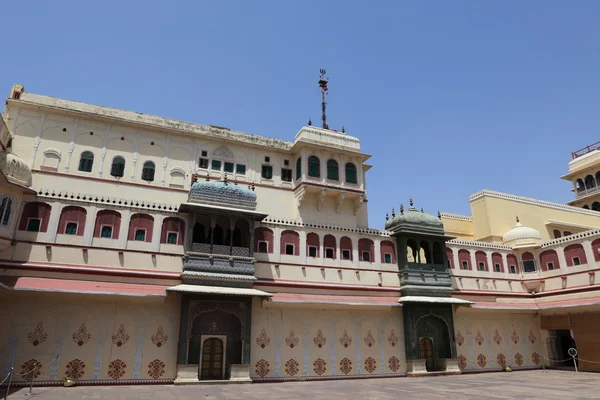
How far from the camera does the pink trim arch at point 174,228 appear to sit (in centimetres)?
1794

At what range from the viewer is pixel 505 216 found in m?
29.9

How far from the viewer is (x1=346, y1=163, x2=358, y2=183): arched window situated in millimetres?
25672

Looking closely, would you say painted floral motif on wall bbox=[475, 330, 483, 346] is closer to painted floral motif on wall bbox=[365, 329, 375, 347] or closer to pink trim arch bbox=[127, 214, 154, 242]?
painted floral motif on wall bbox=[365, 329, 375, 347]

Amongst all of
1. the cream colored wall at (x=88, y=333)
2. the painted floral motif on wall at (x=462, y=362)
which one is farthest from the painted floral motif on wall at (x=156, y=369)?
the painted floral motif on wall at (x=462, y=362)

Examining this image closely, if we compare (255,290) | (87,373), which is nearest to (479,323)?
(255,290)

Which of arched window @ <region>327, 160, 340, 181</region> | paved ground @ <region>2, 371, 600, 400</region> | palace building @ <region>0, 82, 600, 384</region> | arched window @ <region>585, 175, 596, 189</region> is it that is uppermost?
arched window @ <region>585, 175, 596, 189</region>

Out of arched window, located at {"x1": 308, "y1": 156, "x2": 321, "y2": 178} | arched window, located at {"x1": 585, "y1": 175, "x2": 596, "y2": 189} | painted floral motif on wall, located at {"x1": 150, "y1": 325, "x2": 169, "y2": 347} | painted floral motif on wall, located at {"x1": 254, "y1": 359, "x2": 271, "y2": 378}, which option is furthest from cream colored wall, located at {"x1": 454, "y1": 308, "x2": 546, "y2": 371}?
arched window, located at {"x1": 585, "y1": 175, "x2": 596, "y2": 189}

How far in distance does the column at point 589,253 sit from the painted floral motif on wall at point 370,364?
13433 millimetres

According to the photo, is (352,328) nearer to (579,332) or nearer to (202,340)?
(202,340)

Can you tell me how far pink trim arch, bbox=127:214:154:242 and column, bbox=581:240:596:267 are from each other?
23.1 m

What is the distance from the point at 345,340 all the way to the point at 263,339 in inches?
163

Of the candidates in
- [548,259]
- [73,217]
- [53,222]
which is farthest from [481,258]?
[53,222]

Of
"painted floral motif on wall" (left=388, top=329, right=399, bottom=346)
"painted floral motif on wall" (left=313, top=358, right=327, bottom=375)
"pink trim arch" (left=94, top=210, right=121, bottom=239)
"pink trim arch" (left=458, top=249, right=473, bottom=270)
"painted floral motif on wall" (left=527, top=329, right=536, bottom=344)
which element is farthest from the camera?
"painted floral motif on wall" (left=527, top=329, right=536, bottom=344)

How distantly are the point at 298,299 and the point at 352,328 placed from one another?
3.41m
